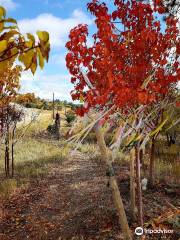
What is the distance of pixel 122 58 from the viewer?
21.6 ft

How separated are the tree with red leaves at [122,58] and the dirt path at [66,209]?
10.3 feet

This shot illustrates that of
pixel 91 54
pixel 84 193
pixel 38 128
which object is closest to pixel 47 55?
pixel 91 54

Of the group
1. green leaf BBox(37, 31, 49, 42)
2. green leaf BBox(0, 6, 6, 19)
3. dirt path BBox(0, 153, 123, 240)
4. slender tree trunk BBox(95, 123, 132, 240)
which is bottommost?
dirt path BBox(0, 153, 123, 240)

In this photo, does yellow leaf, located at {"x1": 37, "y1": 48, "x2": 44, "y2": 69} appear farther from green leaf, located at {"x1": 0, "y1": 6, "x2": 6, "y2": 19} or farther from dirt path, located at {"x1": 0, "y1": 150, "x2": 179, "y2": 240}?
dirt path, located at {"x1": 0, "y1": 150, "x2": 179, "y2": 240}

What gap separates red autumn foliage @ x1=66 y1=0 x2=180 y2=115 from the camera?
19.9ft

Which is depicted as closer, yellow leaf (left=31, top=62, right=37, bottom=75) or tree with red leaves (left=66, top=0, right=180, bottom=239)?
yellow leaf (left=31, top=62, right=37, bottom=75)

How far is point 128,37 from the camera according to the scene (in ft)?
21.6

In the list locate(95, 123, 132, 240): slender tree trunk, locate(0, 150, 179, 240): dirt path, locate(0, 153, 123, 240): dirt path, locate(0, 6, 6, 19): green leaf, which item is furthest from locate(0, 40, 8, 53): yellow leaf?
locate(0, 153, 123, 240): dirt path

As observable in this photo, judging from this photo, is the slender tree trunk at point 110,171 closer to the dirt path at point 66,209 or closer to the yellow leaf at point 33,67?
the dirt path at point 66,209

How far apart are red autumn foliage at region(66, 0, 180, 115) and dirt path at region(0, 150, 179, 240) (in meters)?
3.22

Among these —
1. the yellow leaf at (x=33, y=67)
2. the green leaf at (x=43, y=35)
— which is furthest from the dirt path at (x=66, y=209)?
the green leaf at (x=43, y=35)

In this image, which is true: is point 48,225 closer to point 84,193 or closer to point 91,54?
point 84,193

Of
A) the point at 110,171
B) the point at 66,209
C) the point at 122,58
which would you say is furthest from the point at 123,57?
the point at 66,209

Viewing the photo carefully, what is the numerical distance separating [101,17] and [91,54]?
0.82 metres
